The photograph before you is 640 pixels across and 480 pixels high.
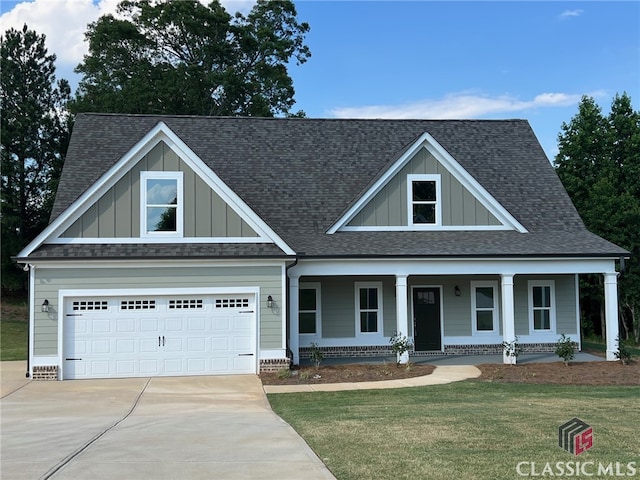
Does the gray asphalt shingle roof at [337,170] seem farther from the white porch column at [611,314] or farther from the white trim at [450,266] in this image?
the white porch column at [611,314]

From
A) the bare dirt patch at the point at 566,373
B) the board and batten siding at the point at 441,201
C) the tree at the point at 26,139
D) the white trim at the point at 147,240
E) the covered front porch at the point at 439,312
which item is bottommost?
the bare dirt patch at the point at 566,373

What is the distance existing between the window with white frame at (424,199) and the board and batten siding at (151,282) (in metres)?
5.25

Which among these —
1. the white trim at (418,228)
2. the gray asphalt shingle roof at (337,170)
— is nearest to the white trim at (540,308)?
the gray asphalt shingle roof at (337,170)

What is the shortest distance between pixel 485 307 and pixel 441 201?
371 cm

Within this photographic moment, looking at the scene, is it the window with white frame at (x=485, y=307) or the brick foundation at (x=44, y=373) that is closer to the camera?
the brick foundation at (x=44, y=373)

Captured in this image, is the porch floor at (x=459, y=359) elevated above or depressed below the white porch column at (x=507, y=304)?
below

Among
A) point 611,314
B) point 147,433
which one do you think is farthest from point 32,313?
point 611,314

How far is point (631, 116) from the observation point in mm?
35312

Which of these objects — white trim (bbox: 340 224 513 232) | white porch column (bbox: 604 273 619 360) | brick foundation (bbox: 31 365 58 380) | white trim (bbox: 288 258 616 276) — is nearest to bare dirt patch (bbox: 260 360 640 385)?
white porch column (bbox: 604 273 619 360)

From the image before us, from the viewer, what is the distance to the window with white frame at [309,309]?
19469 mm

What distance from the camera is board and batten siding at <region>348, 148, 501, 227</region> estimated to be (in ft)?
63.9

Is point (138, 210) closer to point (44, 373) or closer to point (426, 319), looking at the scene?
point (44, 373)

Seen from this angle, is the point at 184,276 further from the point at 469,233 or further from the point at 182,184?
the point at 469,233

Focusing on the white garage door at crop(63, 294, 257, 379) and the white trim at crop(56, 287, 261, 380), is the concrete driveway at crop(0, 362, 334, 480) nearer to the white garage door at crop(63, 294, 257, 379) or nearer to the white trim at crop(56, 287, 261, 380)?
the white garage door at crop(63, 294, 257, 379)
